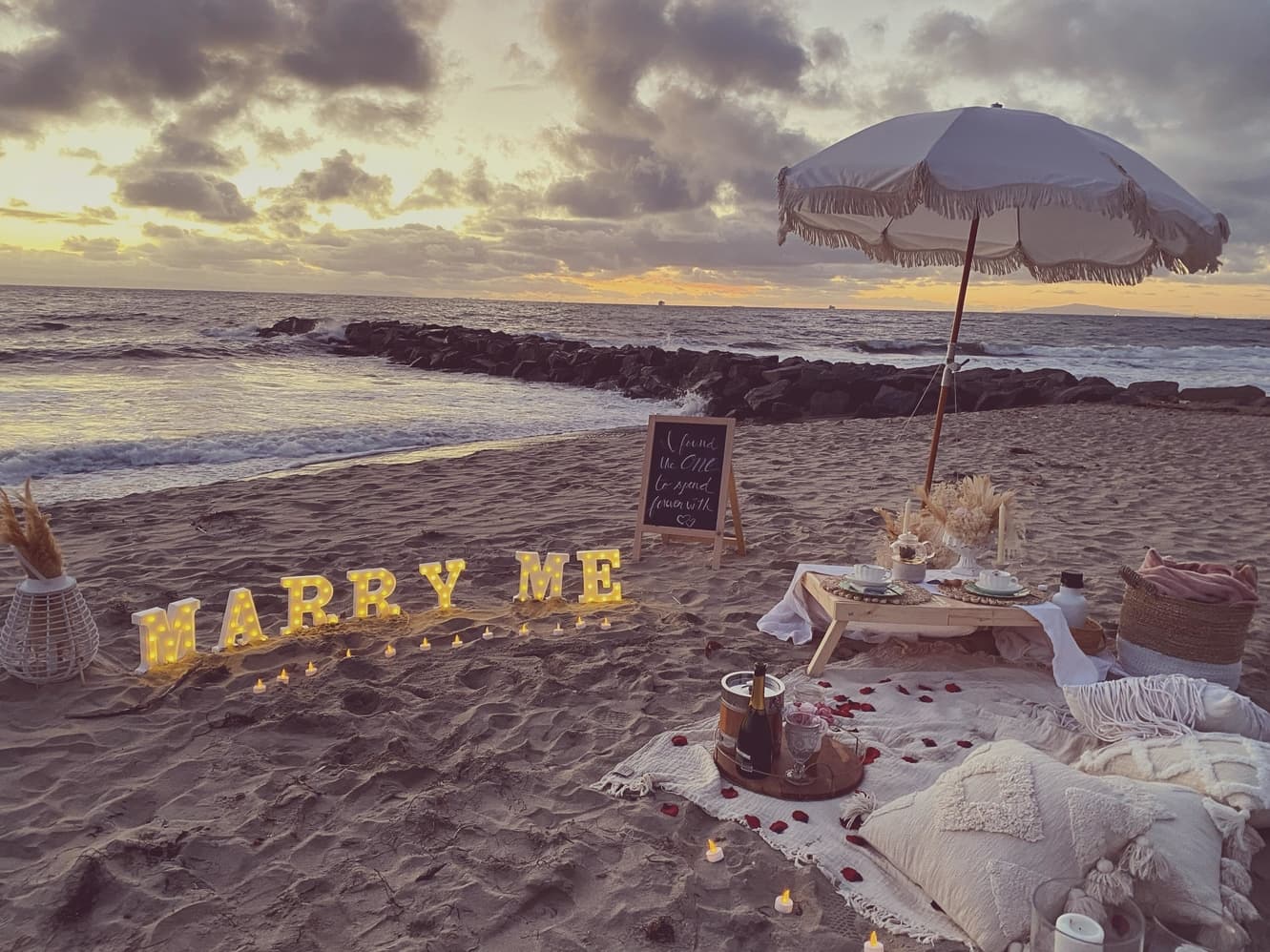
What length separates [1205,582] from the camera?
3.82m

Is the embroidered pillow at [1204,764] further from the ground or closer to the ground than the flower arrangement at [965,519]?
closer to the ground

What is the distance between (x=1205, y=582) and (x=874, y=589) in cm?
154

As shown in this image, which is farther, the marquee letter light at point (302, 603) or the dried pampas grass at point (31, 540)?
the marquee letter light at point (302, 603)

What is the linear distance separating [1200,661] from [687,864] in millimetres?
2788

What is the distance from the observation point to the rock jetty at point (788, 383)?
1672 cm

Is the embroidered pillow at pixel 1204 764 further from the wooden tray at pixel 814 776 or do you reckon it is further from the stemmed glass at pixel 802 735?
the stemmed glass at pixel 802 735

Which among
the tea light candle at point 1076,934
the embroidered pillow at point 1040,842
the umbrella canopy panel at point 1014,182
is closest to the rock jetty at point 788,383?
the umbrella canopy panel at point 1014,182

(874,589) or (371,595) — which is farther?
(371,595)

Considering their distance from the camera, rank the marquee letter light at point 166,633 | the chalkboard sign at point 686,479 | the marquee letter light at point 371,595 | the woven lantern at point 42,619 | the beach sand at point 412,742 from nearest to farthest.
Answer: the beach sand at point 412,742, the woven lantern at point 42,619, the marquee letter light at point 166,633, the marquee letter light at point 371,595, the chalkboard sign at point 686,479

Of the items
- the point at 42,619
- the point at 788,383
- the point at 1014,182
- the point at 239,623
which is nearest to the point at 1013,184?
the point at 1014,182

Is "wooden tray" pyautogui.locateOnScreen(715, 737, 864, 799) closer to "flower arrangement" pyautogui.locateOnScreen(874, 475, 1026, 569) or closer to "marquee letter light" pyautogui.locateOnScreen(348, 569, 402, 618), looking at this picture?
"flower arrangement" pyautogui.locateOnScreen(874, 475, 1026, 569)

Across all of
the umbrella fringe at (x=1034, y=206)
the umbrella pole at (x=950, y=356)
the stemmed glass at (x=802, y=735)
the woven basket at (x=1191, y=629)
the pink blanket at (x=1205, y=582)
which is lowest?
the stemmed glass at (x=802, y=735)

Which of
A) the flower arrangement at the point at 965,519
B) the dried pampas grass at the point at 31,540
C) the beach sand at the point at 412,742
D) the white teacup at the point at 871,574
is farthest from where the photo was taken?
the flower arrangement at the point at 965,519

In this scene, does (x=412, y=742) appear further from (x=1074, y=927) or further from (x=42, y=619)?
(x=1074, y=927)
